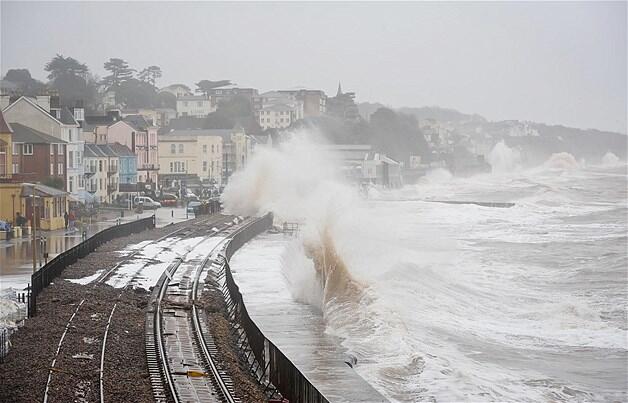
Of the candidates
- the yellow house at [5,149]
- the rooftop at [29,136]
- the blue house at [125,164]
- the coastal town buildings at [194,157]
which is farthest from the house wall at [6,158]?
the coastal town buildings at [194,157]

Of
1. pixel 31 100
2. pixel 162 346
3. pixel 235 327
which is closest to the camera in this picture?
pixel 162 346

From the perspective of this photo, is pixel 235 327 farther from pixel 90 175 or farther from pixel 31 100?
pixel 90 175

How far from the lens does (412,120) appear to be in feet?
464

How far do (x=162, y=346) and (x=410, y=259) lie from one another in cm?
Answer: 1841

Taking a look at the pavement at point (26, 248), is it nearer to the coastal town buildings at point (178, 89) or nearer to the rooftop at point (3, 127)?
the rooftop at point (3, 127)

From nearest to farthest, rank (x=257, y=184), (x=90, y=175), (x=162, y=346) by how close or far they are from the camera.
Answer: (x=162, y=346), (x=90, y=175), (x=257, y=184)

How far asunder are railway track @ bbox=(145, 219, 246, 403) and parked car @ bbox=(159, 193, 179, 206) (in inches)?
1297

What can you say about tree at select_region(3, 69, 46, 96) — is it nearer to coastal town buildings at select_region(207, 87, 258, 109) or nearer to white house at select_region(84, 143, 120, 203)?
white house at select_region(84, 143, 120, 203)

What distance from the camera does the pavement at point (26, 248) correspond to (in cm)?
2262

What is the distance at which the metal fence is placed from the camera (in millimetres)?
11368

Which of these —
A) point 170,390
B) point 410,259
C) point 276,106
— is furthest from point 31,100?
point 276,106

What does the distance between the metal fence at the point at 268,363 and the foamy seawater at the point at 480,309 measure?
1596 mm

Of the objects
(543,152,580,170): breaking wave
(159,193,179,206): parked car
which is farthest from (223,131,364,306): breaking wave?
(543,152,580,170): breaking wave

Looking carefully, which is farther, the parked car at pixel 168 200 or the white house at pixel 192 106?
the white house at pixel 192 106
